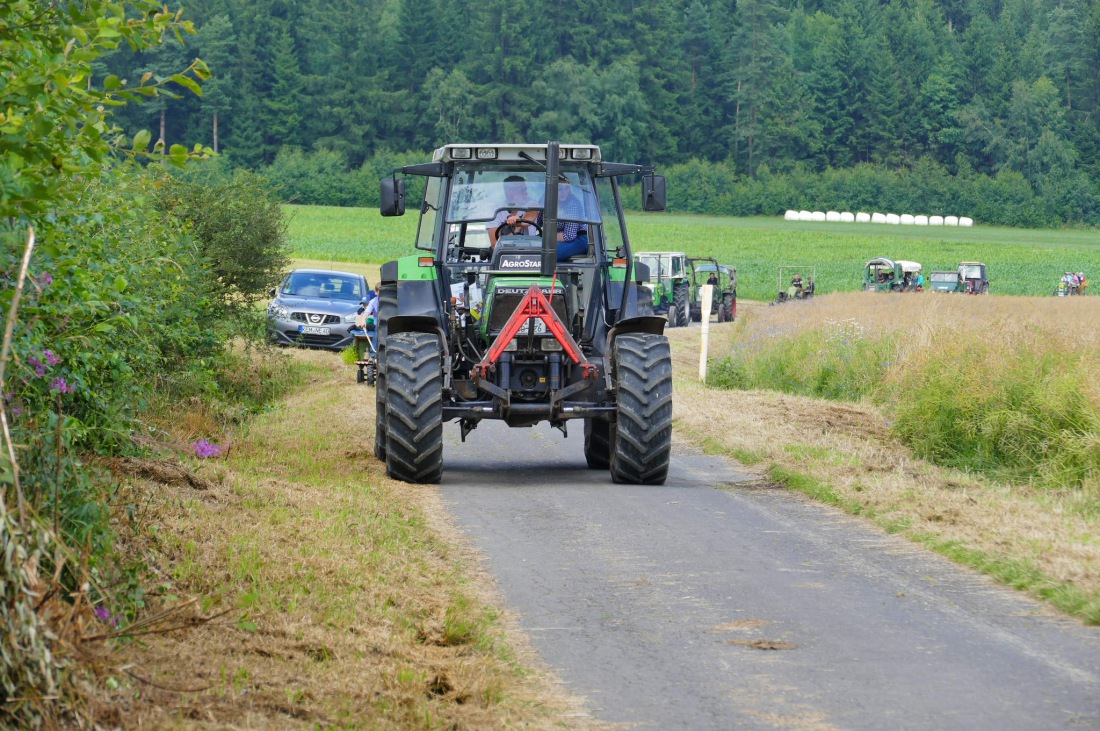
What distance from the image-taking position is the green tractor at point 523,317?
1170 centimetres

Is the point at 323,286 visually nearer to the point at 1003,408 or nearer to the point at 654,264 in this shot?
the point at 1003,408

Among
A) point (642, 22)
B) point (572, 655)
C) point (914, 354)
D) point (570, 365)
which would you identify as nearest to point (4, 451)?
point (572, 655)

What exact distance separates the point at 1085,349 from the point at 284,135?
100810 mm

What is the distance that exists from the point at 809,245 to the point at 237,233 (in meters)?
66.2

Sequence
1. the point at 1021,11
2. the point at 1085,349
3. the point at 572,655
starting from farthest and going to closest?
the point at 1021,11 < the point at 1085,349 < the point at 572,655

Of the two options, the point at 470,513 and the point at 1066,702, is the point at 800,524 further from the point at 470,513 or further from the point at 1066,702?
the point at 1066,702

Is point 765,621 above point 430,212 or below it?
below

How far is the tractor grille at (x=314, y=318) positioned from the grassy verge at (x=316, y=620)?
1556 cm

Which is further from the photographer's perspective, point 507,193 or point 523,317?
point 507,193

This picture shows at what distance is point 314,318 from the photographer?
26.3 metres

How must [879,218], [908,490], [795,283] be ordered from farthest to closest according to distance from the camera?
1. [879,218]
2. [795,283]
3. [908,490]

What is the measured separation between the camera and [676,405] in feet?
57.5

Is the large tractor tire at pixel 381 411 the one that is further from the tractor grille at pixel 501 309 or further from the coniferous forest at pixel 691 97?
the coniferous forest at pixel 691 97

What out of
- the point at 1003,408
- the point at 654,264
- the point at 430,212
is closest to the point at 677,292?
the point at 654,264
